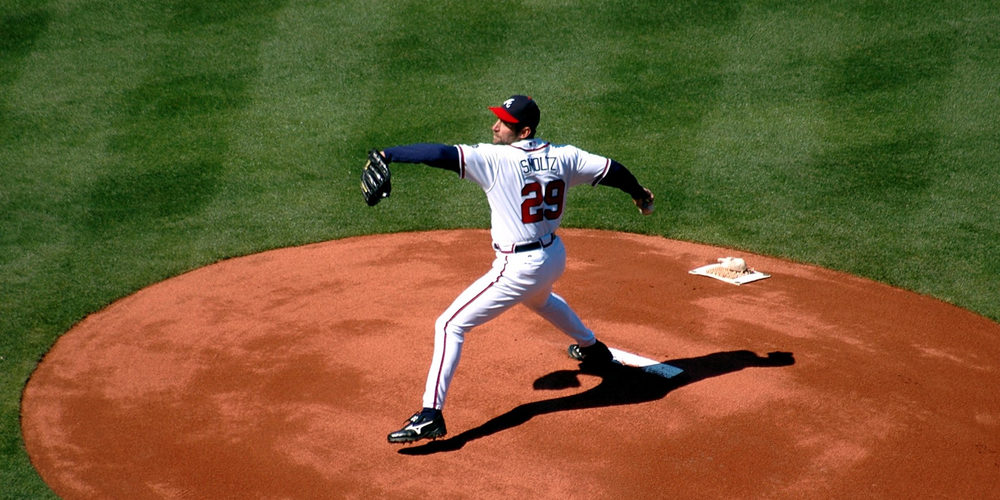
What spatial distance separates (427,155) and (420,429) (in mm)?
1504

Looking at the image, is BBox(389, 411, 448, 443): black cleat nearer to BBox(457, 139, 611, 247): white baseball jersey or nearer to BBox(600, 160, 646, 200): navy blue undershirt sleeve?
BBox(457, 139, 611, 247): white baseball jersey

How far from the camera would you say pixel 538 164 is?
16.8 feet

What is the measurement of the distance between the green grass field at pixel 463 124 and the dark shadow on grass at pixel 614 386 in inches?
93.5

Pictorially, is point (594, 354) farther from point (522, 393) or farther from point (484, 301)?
point (484, 301)

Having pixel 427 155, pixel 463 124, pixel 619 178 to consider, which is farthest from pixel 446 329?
pixel 463 124

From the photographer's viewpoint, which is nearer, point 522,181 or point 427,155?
point 427,155

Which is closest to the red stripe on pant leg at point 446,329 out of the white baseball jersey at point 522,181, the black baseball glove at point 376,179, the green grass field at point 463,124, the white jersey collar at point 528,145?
the white baseball jersey at point 522,181

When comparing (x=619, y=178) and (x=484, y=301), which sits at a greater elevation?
(x=619, y=178)

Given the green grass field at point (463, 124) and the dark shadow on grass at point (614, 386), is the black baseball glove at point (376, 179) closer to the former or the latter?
the dark shadow on grass at point (614, 386)

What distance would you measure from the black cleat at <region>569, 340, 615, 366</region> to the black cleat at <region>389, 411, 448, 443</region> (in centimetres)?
128

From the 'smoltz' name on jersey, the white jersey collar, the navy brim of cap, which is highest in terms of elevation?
the navy brim of cap

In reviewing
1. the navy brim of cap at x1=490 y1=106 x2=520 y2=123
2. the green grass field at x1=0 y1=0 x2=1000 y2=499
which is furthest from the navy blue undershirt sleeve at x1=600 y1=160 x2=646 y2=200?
the green grass field at x1=0 y1=0 x2=1000 y2=499

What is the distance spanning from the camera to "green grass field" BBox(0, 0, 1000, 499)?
845 cm

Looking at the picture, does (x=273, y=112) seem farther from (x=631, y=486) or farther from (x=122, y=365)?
(x=631, y=486)
